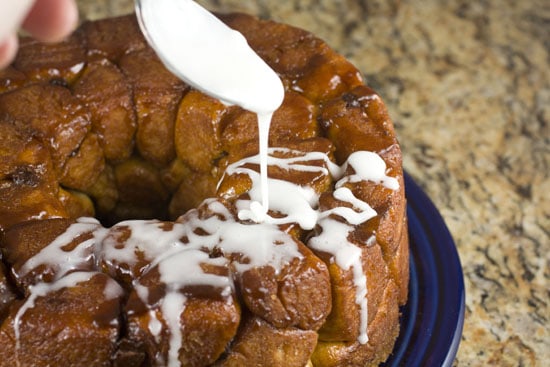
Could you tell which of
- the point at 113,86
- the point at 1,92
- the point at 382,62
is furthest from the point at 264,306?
the point at 382,62

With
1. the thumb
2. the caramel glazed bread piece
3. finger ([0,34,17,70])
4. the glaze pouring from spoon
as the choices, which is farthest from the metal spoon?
the thumb

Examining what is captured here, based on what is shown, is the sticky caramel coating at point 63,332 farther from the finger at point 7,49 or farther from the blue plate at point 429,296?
the blue plate at point 429,296

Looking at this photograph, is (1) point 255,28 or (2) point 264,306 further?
(1) point 255,28

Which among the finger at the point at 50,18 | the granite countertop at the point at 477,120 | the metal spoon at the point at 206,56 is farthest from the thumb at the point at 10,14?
the granite countertop at the point at 477,120

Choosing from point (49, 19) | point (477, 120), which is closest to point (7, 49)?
point (49, 19)

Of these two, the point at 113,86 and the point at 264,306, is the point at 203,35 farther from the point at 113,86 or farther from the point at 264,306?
the point at 264,306

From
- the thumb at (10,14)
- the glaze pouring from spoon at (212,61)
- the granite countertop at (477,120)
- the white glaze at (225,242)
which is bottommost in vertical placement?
the granite countertop at (477,120)
